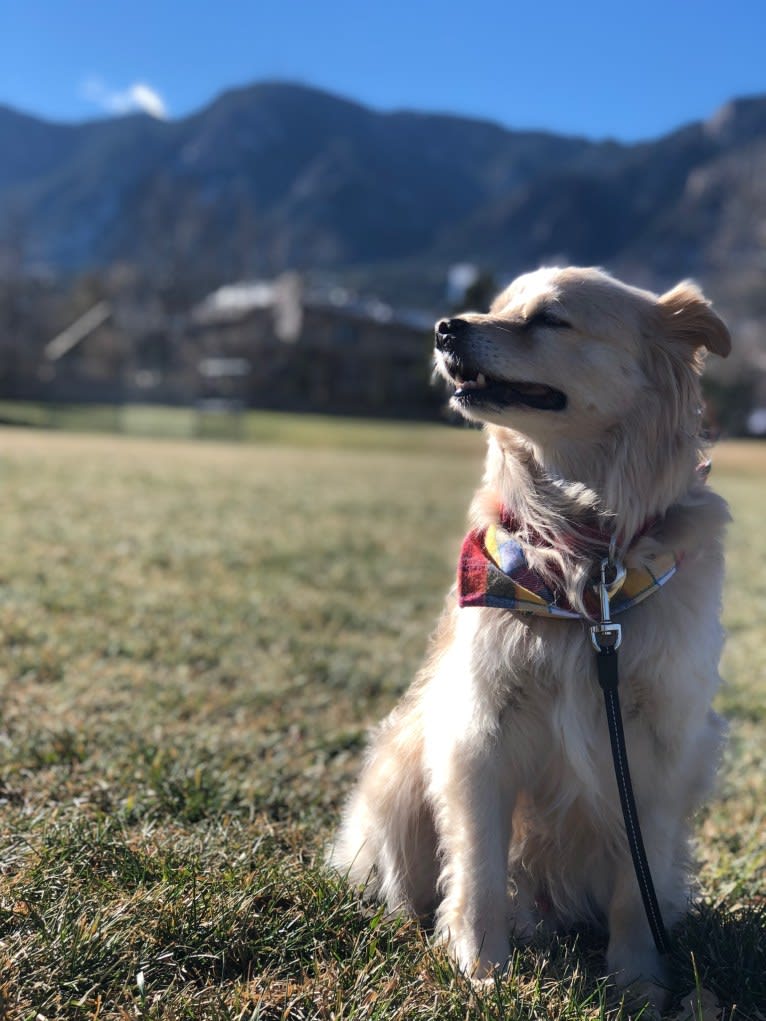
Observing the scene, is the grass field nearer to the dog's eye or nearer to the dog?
the dog

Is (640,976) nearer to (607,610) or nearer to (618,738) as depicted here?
(618,738)

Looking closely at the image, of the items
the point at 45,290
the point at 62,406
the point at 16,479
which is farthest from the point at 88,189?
the point at 16,479

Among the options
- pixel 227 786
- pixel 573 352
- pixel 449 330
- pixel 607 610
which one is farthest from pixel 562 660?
pixel 227 786

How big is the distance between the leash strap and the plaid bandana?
0.13 metres

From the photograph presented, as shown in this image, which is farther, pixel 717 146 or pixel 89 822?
pixel 717 146

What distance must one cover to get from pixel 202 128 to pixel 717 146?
383 ft

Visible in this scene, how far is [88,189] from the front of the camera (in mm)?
172625

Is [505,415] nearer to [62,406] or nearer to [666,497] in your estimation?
[666,497]

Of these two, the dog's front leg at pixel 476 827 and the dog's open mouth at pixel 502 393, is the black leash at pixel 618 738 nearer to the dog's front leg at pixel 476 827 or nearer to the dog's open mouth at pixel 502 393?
the dog's front leg at pixel 476 827

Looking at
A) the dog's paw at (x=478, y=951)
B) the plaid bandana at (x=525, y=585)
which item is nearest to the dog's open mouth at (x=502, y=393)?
the plaid bandana at (x=525, y=585)

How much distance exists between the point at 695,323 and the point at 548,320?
0.41 m

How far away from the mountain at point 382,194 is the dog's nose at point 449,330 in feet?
306

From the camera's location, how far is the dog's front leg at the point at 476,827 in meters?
2.00

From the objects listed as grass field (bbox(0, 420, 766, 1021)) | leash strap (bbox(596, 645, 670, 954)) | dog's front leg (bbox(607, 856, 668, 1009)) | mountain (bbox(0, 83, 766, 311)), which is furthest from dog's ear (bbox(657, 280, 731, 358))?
mountain (bbox(0, 83, 766, 311))
